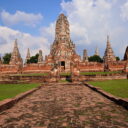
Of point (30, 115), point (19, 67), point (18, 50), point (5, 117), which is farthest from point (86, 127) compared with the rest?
point (18, 50)

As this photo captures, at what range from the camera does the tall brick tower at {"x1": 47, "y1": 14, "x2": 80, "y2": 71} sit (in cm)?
3984

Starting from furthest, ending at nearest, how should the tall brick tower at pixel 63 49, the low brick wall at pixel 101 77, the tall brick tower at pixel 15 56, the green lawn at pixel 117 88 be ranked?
the tall brick tower at pixel 15 56 → the tall brick tower at pixel 63 49 → the low brick wall at pixel 101 77 → the green lawn at pixel 117 88

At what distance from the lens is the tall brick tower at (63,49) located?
1569 inches

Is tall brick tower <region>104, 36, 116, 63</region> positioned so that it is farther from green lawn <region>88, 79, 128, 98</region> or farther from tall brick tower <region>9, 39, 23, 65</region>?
green lawn <region>88, 79, 128, 98</region>

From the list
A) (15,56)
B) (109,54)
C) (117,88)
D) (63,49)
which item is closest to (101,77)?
(117,88)

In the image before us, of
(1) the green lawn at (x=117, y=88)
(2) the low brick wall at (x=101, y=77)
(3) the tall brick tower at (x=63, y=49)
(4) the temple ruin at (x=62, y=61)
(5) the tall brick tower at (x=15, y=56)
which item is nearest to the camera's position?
(1) the green lawn at (x=117, y=88)

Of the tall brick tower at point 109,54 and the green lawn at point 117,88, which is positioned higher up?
the tall brick tower at point 109,54

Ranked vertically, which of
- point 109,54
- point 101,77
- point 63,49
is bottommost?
point 101,77

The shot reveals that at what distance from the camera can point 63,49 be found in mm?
41031

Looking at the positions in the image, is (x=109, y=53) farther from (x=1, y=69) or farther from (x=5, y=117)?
(x=5, y=117)

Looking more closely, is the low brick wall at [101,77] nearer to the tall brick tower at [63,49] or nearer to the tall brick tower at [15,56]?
the tall brick tower at [63,49]

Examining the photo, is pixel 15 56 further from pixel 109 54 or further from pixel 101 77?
pixel 101 77

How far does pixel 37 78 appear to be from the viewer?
17.5 m

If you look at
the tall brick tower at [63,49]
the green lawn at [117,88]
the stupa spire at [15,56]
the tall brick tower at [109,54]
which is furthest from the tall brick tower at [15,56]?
the green lawn at [117,88]
